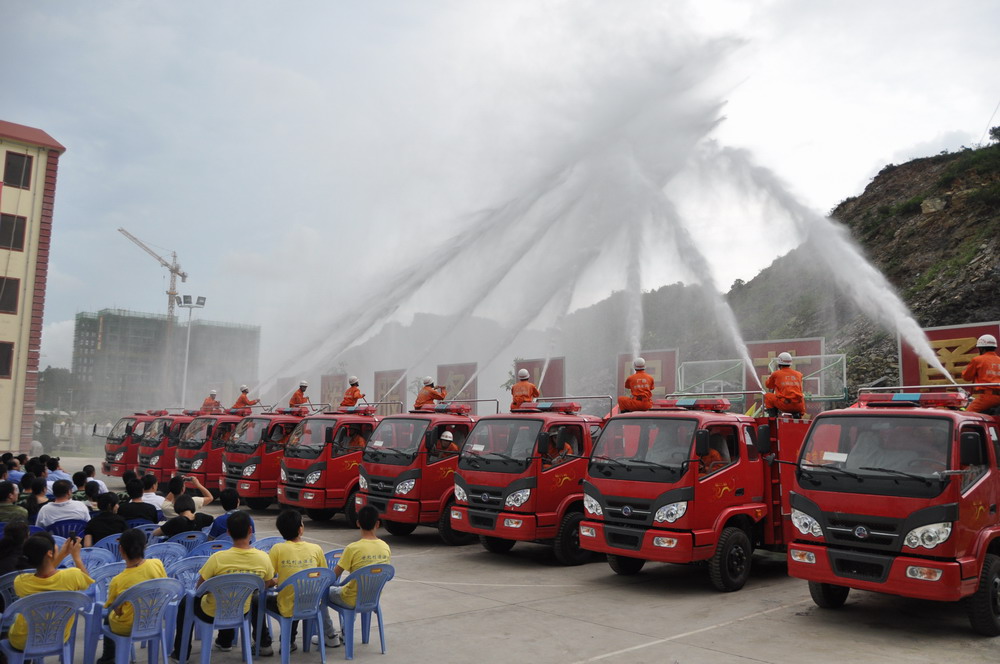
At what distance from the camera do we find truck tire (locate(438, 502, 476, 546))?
13.7m

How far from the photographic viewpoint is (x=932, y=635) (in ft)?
25.7

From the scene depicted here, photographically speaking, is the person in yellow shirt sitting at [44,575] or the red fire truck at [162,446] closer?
the person in yellow shirt sitting at [44,575]

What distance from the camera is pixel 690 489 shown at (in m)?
9.57

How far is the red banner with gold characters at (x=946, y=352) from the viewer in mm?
14305

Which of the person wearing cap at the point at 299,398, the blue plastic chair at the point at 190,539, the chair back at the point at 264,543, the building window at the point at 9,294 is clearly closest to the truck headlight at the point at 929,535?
the chair back at the point at 264,543

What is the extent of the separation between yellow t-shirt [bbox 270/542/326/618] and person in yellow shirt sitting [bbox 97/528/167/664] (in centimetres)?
97

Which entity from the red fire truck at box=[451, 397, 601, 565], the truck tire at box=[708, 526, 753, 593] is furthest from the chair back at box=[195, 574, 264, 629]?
the truck tire at box=[708, 526, 753, 593]

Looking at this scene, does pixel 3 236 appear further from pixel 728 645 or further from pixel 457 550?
pixel 728 645

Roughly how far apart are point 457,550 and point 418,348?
22.1 metres

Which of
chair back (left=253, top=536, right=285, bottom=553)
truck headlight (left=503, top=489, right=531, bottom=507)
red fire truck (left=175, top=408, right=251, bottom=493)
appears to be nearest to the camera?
chair back (left=253, top=536, right=285, bottom=553)

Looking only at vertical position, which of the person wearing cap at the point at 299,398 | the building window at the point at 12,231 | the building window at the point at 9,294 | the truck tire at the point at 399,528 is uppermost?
the building window at the point at 12,231

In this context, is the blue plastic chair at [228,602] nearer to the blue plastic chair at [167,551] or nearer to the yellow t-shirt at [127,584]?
the yellow t-shirt at [127,584]

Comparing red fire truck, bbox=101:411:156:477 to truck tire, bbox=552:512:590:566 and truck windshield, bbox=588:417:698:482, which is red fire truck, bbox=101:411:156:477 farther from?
truck windshield, bbox=588:417:698:482

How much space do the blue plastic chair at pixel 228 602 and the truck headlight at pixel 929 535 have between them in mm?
6440
